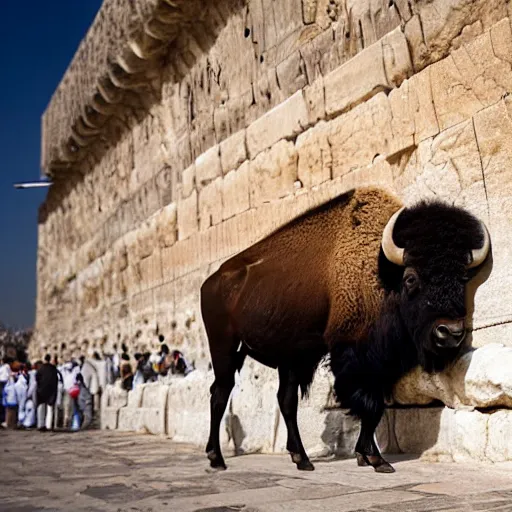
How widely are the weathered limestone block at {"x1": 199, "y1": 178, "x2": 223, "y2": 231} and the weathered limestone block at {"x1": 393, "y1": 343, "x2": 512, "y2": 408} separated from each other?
16.7ft

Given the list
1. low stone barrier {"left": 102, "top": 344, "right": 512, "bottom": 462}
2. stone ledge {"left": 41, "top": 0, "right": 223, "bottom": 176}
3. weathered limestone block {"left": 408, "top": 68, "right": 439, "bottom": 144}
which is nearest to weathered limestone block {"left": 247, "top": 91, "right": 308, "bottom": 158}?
weathered limestone block {"left": 408, "top": 68, "right": 439, "bottom": 144}

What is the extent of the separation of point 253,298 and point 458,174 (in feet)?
5.54

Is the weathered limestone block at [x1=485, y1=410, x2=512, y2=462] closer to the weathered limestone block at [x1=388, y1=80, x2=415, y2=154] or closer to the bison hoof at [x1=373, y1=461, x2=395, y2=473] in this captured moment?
the bison hoof at [x1=373, y1=461, x2=395, y2=473]

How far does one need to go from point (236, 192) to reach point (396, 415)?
181 inches

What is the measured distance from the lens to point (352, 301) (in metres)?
4.59

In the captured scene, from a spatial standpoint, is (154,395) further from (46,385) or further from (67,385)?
(67,385)

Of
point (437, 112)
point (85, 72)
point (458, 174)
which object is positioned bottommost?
point (458, 174)

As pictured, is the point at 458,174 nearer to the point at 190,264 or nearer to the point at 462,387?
the point at 462,387

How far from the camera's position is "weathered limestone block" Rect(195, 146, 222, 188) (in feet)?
31.9

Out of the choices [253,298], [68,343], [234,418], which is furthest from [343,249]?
[68,343]

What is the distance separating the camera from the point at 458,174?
5168 millimetres

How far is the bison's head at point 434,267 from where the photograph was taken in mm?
4055

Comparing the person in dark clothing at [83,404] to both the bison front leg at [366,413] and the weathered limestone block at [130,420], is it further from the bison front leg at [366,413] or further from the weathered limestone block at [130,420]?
the bison front leg at [366,413]

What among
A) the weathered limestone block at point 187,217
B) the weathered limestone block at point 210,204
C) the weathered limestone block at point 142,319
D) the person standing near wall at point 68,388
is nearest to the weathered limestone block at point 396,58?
the weathered limestone block at point 210,204
